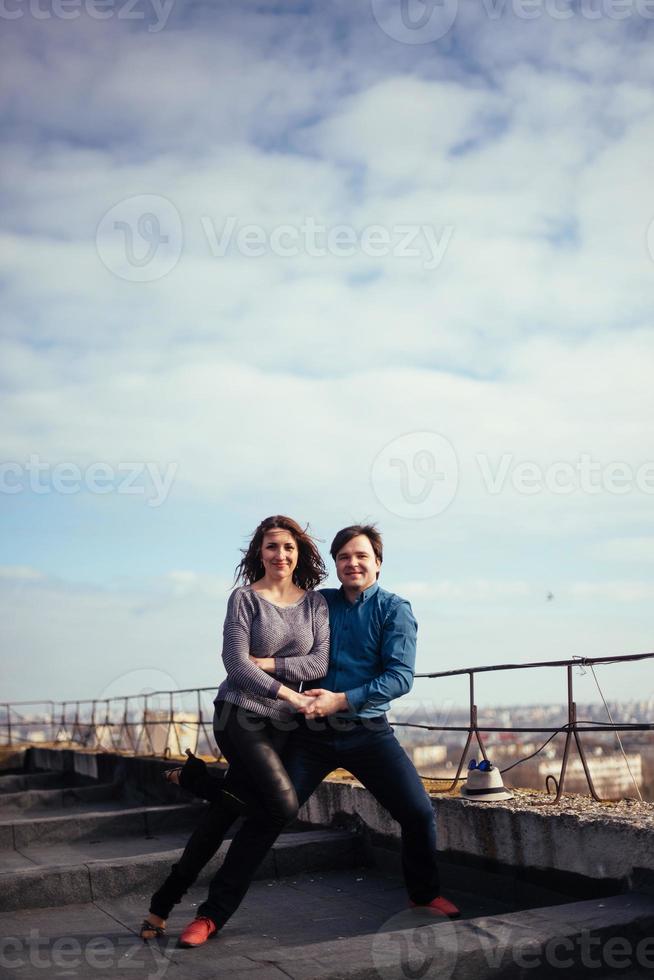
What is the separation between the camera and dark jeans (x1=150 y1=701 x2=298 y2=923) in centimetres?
405

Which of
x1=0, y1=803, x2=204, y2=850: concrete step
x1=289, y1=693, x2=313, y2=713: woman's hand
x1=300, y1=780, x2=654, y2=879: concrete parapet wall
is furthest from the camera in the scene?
x1=0, y1=803, x2=204, y2=850: concrete step

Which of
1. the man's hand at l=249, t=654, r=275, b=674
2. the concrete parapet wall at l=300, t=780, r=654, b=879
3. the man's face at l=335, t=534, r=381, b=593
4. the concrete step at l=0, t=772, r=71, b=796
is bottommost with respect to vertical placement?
the concrete step at l=0, t=772, r=71, b=796

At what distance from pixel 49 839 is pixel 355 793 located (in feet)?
9.75

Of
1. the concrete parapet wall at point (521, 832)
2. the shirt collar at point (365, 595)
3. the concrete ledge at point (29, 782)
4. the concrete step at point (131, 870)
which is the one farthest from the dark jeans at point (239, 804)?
the concrete ledge at point (29, 782)

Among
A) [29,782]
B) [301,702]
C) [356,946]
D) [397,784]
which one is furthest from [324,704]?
[29,782]

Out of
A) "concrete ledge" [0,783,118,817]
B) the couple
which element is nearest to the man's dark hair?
the couple

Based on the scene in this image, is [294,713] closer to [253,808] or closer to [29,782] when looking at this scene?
[253,808]

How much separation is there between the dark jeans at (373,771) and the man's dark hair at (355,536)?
0.81 m

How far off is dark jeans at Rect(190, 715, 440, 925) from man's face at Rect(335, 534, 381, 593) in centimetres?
63

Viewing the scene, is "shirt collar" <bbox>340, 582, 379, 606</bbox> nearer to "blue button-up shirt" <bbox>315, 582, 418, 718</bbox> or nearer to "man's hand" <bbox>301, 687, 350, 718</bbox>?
"blue button-up shirt" <bbox>315, 582, 418, 718</bbox>

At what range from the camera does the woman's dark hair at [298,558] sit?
15.0 ft

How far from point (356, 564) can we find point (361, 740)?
0.81 m

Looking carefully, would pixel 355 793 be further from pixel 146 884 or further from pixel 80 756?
pixel 80 756

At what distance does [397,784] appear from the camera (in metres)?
4.25
